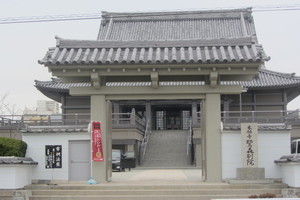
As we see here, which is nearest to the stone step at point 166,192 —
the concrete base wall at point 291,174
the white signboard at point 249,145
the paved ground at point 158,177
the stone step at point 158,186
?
the stone step at point 158,186

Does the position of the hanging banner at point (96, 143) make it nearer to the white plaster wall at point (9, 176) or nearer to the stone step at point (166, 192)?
the stone step at point (166, 192)

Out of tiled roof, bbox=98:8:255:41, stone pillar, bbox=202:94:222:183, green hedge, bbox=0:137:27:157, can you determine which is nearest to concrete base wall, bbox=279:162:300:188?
stone pillar, bbox=202:94:222:183

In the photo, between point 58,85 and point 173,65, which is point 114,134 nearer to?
point 58,85

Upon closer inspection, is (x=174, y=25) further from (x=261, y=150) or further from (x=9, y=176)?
(x=9, y=176)

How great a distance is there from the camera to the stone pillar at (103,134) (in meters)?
15.8

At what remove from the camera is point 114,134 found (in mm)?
36438

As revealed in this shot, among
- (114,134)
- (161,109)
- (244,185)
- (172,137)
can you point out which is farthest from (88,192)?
(161,109)

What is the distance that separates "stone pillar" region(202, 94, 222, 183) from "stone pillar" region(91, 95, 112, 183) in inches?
127

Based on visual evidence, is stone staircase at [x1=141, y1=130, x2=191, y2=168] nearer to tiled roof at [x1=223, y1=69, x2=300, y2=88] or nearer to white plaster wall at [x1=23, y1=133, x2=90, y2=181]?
tiled roof at [x1=223, y1=69, x2=300, y2=88]

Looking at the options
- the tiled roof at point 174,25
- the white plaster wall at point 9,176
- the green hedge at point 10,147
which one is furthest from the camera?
the tiled roof at point 174,25

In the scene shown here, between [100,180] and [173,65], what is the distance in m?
4.41

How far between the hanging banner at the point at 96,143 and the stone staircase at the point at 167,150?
767 inches

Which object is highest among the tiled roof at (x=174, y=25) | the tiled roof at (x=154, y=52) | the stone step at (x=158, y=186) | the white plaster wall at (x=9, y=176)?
the tiled roof at (x=174, y=25)

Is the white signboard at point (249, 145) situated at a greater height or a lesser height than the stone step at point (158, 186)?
greater
